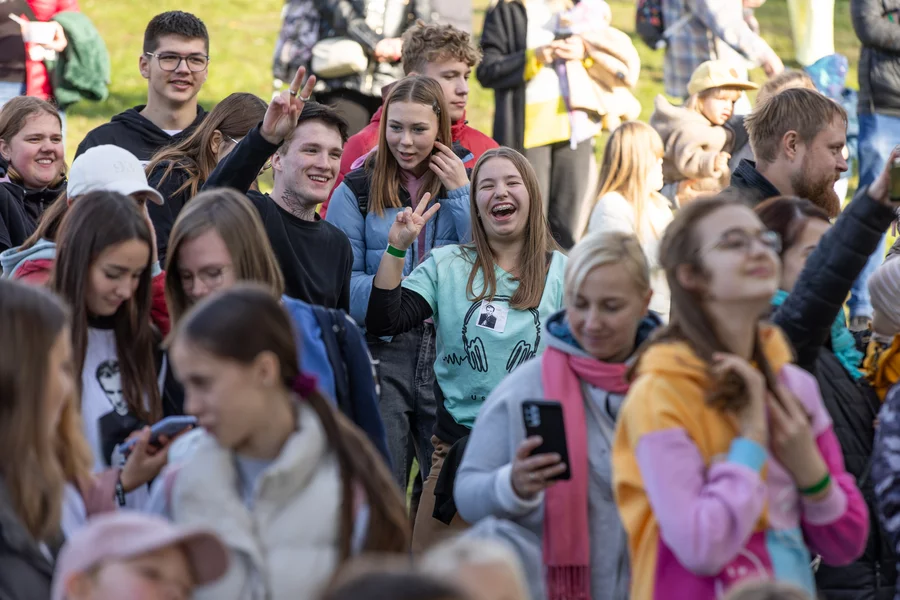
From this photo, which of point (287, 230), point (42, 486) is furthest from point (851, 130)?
point (42, 486)

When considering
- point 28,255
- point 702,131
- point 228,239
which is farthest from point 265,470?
point 702,131

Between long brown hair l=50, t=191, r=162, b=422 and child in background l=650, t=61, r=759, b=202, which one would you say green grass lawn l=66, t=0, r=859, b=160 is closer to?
child in background l=650, t=61, r=759, b=202

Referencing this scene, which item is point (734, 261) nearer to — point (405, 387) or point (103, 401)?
point (103, 401)

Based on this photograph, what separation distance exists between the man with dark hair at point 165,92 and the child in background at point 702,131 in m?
3.33

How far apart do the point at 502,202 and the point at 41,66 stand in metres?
4.76

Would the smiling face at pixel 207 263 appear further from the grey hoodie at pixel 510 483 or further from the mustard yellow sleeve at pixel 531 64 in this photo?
the mustard yellow sleeve at pixel 531 64

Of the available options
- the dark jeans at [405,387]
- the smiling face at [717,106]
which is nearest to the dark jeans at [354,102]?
the smiling face at [717,106]

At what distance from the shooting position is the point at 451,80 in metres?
6.87

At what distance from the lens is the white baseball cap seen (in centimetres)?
488

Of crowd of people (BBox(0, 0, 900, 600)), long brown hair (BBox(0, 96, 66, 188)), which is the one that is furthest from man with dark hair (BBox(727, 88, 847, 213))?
long brown hair (BBox(0, 96, 66, 188))

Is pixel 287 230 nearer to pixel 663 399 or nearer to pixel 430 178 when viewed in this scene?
pixel 430 178

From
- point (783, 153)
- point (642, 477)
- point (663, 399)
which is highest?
point (783, 153)

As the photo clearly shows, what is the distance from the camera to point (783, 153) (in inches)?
211

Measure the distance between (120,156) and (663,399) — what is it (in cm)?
264
